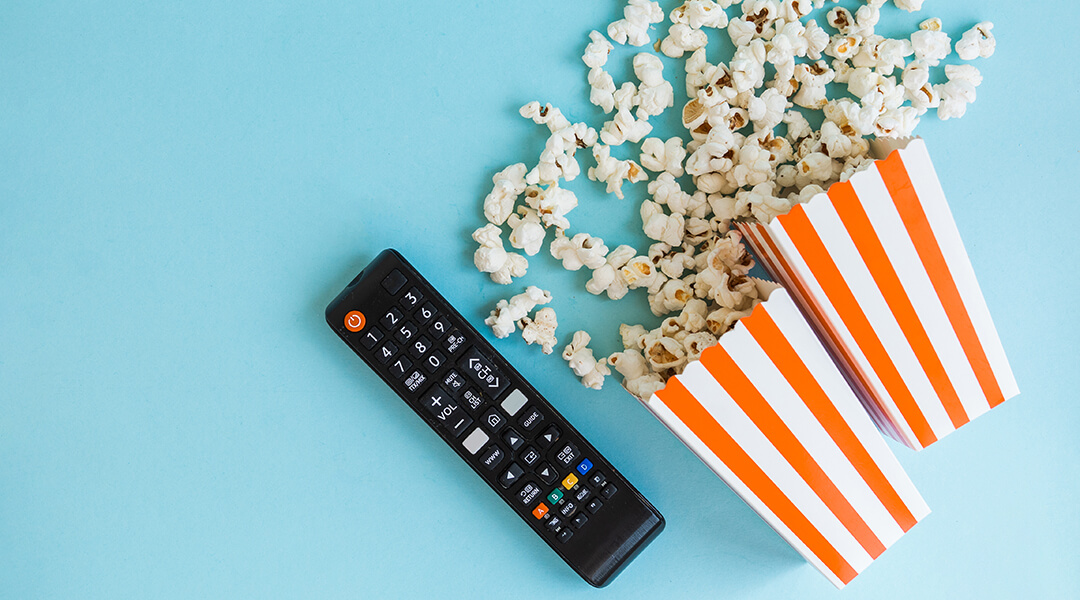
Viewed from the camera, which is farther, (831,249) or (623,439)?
(623,439)

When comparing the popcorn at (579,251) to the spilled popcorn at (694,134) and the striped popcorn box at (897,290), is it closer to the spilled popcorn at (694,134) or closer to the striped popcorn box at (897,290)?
the spilled popcorn at (694,134)

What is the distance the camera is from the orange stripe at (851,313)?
48cm

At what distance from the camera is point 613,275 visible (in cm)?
60

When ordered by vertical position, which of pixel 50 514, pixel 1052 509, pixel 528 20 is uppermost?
pixel 528 20

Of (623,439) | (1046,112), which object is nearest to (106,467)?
(623,439)

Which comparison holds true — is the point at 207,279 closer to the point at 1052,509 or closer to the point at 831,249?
the point at 831,249

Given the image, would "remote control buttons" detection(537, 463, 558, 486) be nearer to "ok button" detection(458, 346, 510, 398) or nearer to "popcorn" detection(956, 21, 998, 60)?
"ok button" detection(458, 346, 510, 398)

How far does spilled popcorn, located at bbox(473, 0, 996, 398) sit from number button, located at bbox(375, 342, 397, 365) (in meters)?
0.09

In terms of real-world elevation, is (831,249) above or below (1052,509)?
above

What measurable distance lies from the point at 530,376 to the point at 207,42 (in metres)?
0.44

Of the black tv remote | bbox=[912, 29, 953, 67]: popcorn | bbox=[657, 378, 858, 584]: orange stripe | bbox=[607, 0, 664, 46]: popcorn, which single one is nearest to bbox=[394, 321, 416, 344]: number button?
the black tv remote

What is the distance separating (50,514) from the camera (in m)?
0.64

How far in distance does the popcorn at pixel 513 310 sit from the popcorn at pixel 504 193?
0.07m

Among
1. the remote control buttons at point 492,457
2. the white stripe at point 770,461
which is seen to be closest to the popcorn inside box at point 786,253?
the white stripe at point 770,461
